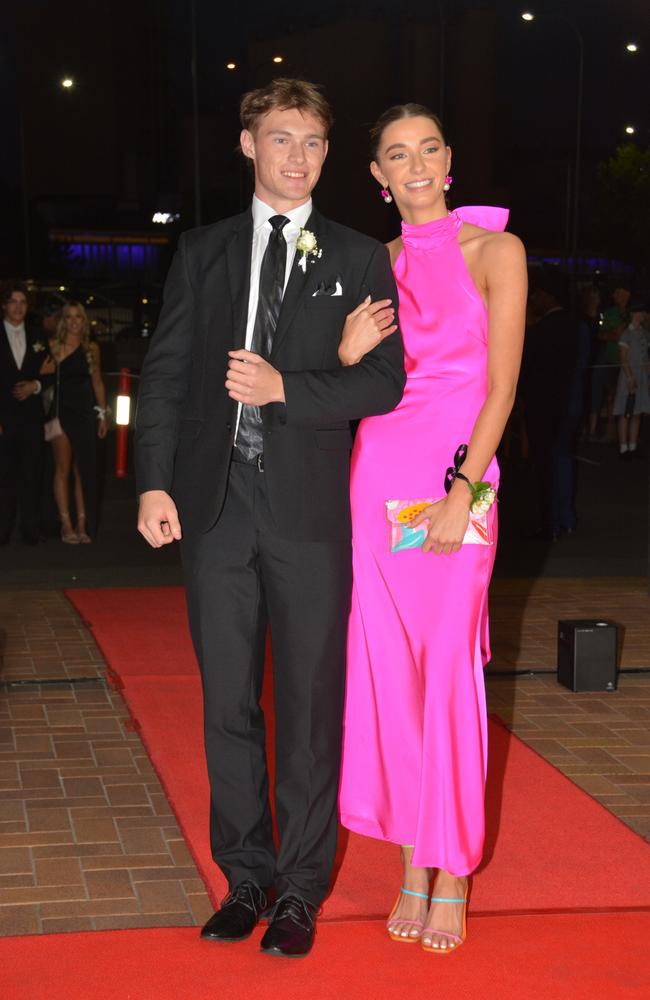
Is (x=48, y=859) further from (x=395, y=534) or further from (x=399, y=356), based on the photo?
(x=399, y=356)

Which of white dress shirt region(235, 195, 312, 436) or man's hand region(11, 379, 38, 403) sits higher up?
white dress shirt region(235, 195, 312, 436)

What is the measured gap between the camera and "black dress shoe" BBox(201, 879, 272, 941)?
10.5 ft

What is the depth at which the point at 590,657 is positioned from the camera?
579 centimetres

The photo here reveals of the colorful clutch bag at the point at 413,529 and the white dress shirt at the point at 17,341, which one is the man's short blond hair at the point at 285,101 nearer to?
the colorful clutch bag at the point at 413,529

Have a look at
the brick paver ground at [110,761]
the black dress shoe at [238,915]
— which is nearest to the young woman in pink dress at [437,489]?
the black dress shoe at [238,915]

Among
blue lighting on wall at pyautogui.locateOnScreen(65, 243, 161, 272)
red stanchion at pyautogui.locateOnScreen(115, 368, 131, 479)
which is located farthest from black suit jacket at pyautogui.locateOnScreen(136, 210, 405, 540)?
blue lighting on wall at pyautogui.locateOnScreen(65, 243, 161, 272)

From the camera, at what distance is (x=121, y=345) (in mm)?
31125

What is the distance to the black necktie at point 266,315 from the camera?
3.11m

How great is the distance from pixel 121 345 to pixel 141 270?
28.3 metres

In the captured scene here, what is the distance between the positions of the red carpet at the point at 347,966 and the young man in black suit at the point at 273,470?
0.10 m

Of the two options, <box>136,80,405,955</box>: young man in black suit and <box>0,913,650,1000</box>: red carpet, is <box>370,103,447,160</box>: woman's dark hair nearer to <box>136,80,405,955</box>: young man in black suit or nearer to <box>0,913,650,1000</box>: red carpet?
<box>136,80,405,955</box>: young man in black suit

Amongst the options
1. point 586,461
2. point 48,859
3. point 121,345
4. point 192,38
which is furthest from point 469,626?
point 121,345

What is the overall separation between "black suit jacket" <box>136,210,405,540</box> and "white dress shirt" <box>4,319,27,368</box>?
6772mm

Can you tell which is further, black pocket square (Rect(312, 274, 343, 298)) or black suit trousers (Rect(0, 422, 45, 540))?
black suit trousers (Rect(0, 422, 45, 540))
